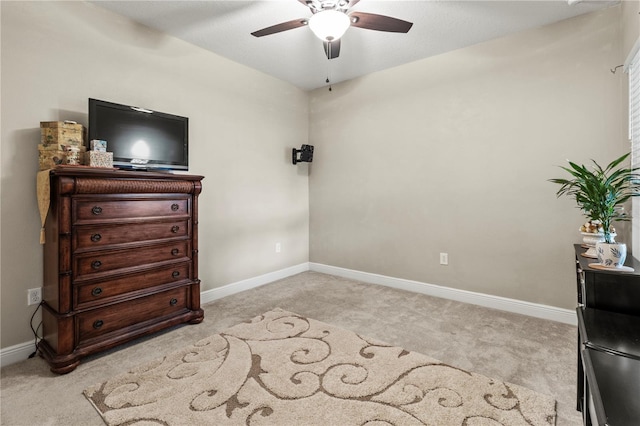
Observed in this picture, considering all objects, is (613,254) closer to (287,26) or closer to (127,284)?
(287,26)

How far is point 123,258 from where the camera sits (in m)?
2.28

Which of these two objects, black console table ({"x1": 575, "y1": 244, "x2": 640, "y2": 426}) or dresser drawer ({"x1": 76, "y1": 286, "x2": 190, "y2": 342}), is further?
dresser drawer ({"x1": 76, "y1": 286, "x2": 190, "y2": 342})

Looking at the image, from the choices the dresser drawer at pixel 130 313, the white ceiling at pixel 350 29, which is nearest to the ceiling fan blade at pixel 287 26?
the white ceiling at pixel 350 29

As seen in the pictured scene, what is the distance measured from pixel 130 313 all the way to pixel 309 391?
4.79 ft

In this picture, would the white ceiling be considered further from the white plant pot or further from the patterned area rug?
the patterned area rug

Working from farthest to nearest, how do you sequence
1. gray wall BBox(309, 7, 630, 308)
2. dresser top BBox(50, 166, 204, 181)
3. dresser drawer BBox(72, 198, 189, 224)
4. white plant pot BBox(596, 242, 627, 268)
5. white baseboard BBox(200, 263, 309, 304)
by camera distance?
white baseboard BBox(200, 263, 309, 304), gray wall BBox(309, 7, 630, 308), dresser drawer BBox(72, 198, 189, 224), dresser top BBox(50, 166, 204, 181), white plant pot BBox(596, 242, 627, 268)

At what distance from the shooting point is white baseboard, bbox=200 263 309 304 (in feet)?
10.7

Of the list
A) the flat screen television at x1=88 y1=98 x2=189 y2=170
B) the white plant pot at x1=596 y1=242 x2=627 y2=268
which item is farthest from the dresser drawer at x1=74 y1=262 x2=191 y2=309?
the white plant pot at x1=596 y1=242 x2=627 y2=268

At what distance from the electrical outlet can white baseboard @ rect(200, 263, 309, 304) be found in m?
1.27

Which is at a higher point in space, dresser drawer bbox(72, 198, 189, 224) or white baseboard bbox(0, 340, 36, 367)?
dresser drawer bbox(72, 198, 189, 224)

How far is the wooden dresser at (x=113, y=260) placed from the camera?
1.98 metres

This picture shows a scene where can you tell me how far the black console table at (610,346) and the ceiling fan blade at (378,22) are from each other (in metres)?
1.77

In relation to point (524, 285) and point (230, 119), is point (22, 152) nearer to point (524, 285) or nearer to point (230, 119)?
point (230, 119)

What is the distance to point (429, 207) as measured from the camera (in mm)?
3492
